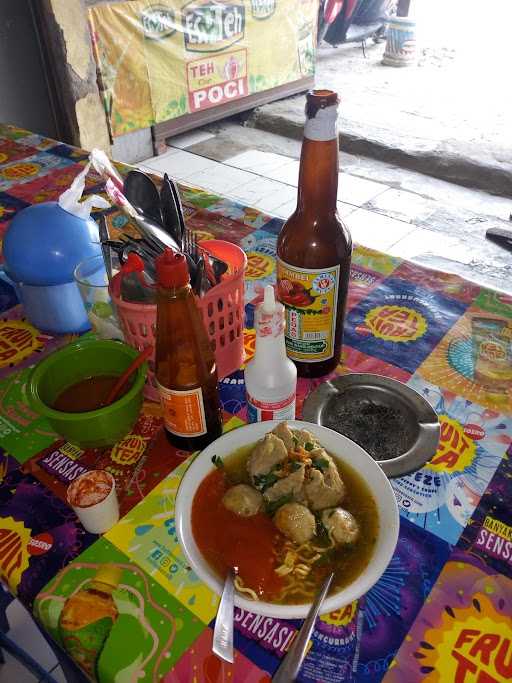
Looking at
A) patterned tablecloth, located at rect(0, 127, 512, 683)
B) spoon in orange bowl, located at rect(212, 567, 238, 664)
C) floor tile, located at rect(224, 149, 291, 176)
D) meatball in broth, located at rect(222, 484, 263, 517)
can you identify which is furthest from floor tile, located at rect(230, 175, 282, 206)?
spoon in orange bowl, located at rect(212, 567, 238, 664)

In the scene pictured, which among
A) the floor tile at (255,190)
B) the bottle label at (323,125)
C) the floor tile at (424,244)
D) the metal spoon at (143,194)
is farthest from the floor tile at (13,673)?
the floor tile at (255,190)

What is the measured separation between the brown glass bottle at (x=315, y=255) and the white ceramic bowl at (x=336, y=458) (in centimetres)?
18

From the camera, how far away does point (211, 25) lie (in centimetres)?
364

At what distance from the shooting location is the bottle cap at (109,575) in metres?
0.60

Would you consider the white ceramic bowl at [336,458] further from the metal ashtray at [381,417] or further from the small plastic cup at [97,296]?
the small plastic cup at [97,296]

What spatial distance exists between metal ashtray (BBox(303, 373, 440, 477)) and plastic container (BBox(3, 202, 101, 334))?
447 millimetres

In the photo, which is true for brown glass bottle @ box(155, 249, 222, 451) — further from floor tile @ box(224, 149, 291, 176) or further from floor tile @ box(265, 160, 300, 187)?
floor tile @ box(224, 149, 291, 176)

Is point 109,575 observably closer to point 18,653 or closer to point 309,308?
point 309,308

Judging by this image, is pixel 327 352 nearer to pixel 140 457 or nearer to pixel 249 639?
pixel 140 457

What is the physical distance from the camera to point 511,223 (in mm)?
3010

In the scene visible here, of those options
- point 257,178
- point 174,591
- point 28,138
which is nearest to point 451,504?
point 174,591

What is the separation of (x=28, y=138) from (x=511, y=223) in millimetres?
2539

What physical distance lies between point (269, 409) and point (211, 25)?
148 inches

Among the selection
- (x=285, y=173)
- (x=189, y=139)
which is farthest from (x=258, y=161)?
(x=189, y=139)
